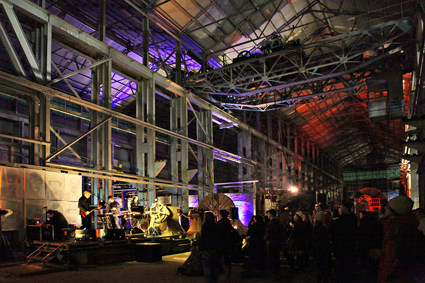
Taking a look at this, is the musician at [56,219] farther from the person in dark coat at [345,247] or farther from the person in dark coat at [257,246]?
the person in dark coat at [345,247]

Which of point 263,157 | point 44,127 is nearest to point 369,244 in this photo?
point 44,127

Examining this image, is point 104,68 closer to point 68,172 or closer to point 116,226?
point 68,172

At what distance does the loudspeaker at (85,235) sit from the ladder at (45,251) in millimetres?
710

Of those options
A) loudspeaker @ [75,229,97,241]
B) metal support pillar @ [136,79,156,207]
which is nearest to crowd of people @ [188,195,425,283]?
loudspeaker @ [75,229,97,241]

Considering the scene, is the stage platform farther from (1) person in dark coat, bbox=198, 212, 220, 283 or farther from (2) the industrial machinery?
(1) person in dark coat, bbox=198, 212, 220, 283

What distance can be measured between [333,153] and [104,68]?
35.1 metres

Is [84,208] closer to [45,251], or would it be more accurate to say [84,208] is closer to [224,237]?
[45,251]

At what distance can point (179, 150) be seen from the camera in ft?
61.2

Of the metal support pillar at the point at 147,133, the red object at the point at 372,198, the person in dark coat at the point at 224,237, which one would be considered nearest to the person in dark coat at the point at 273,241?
the person in dark coat at the point at 224,237

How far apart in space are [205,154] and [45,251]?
11.5 meters

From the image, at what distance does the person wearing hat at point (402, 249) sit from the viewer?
3510mm

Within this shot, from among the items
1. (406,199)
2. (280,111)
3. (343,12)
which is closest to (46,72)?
(406,199)

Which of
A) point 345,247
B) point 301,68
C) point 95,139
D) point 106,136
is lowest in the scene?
point 345,247

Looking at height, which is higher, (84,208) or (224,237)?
(84,208)
